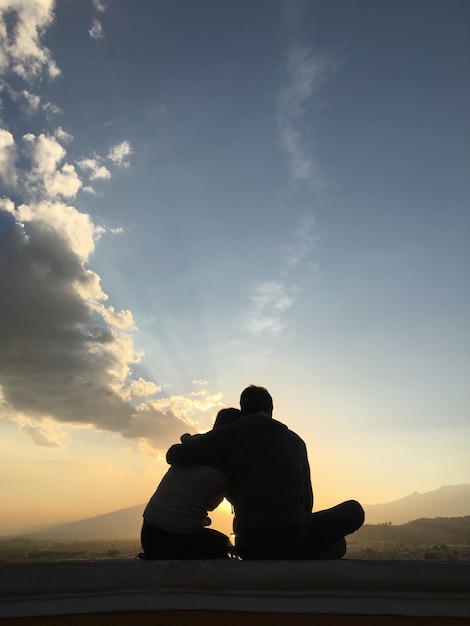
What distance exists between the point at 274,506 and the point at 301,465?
37 centimetres

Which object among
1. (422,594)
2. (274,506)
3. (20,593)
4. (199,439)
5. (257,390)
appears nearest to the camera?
(422,594)

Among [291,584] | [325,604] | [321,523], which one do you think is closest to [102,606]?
[291,584]

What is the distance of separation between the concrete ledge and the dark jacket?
0.48 m

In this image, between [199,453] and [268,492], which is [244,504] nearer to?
[268,492]

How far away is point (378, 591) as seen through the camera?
2154mm

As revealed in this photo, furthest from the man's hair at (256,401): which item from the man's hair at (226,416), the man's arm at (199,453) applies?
the man's arm at (199,453)

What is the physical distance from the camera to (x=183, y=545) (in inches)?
107

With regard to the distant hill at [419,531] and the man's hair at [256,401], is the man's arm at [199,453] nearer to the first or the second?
the man's hair at [256,401]

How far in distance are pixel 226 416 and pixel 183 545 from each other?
958 millimetres

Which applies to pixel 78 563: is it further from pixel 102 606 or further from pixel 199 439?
pixel 199 439

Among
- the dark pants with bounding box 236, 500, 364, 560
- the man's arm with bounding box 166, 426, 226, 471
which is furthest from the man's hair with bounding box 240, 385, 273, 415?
the dark pants with bounding box 236, 500, 364, 560

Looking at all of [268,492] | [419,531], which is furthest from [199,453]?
[419,531]

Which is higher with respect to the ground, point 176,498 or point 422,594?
point 176,498

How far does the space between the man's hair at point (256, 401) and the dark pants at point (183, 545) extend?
0.89m
